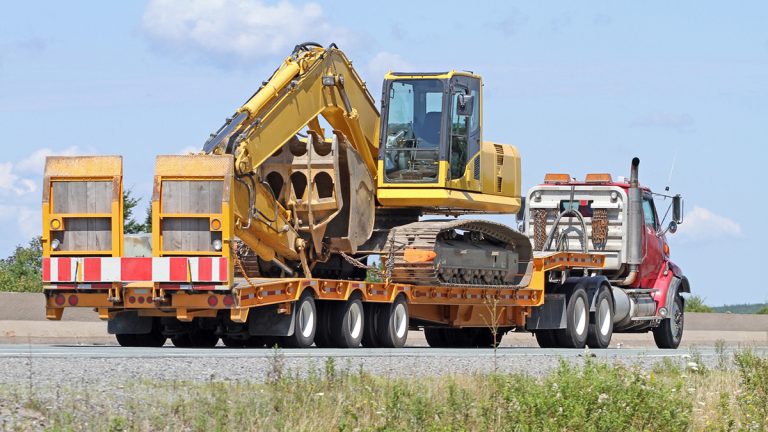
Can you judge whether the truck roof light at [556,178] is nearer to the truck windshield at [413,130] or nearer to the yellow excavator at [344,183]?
the yellow excavator at [344,183]

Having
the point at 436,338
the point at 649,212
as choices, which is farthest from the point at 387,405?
the point at 649,212

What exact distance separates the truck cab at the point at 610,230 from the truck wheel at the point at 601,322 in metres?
0.38

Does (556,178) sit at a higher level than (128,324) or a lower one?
higher

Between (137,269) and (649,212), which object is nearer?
(137,269)

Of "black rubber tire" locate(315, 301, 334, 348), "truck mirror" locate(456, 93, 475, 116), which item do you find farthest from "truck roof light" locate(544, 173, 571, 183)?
"black rubber tire" locate(315, 301, 334, 348)

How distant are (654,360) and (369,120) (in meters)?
7.43

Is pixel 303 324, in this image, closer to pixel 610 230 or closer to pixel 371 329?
pixel 371 329

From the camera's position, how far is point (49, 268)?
21.7 metres

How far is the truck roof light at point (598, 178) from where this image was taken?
29.9m

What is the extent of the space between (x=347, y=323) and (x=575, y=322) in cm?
644

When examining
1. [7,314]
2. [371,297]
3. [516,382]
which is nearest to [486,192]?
[371,297]

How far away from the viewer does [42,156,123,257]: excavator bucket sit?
21578mm

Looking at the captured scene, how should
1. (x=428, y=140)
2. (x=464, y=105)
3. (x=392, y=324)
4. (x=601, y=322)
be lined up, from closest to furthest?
(x=392, y=324) → (x=428, y=140) → (x=464, y=105) → (x=601, y=322)

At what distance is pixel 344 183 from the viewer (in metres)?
24.9
